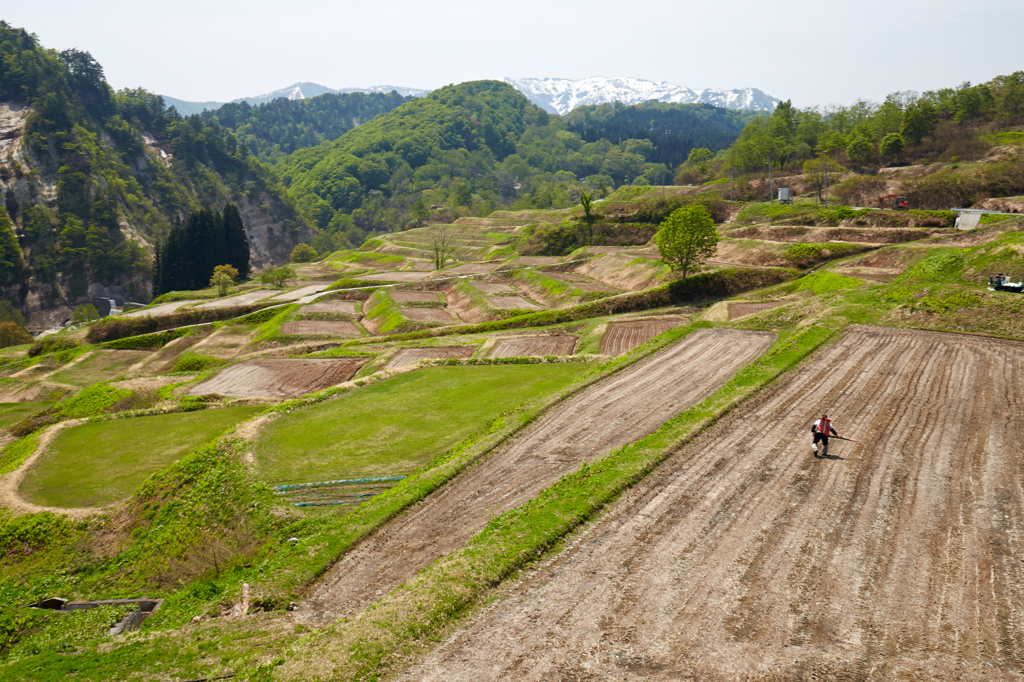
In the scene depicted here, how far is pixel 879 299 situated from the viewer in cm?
4294

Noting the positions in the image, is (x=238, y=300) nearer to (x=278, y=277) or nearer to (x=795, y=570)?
(x=278, y=277)

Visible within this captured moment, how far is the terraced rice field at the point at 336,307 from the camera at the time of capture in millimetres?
83812

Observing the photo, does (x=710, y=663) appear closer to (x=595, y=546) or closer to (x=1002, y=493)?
(x=595, y=546)

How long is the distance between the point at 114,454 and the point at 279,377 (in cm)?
1756

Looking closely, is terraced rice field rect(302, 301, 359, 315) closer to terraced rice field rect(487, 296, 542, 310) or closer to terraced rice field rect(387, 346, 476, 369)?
terraced rice field rect(487, 296, 542, 310)

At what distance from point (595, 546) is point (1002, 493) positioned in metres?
13.0

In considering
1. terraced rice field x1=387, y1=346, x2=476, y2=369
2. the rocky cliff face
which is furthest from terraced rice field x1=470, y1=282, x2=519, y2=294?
the rocky cliff face

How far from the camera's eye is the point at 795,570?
1606 cm

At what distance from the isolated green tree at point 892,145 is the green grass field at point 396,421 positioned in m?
113

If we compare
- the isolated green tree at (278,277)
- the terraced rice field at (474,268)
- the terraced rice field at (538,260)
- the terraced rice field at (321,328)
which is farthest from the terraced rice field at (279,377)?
the isolated green tree at (278,277)

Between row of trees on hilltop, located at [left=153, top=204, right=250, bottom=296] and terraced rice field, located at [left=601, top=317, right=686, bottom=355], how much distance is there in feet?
329

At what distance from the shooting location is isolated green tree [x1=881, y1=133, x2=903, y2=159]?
120438 mm

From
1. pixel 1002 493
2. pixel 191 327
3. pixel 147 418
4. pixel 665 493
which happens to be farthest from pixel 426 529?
pixel 191 327

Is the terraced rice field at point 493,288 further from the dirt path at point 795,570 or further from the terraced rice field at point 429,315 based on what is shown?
the dirt path at point 795,570
